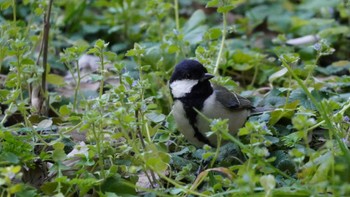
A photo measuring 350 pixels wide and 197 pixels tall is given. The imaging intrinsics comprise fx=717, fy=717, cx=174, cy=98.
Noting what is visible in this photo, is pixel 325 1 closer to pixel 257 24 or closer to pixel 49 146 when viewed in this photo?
pixel 257 24

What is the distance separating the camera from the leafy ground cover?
8.34ft

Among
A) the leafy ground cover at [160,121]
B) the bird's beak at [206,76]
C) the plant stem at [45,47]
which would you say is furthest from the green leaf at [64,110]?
the bird's beak at [206,76]

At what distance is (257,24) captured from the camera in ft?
17.3

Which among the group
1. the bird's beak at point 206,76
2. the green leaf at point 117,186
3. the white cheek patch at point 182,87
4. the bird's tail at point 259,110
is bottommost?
the bird's tail at point 259,110

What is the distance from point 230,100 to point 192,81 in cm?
19

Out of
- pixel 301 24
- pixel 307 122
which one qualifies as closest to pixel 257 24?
pixel 301 24

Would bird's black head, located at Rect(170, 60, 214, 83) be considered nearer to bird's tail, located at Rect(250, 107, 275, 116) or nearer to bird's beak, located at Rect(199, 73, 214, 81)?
bird's beak, located at Rect(199, 73, 214, 81)

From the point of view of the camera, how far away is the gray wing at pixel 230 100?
318 centimetres

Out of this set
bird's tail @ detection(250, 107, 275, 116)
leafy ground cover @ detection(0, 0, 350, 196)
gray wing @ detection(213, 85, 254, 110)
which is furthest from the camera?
bird's tail @ detection(250, 107, 275, 116)

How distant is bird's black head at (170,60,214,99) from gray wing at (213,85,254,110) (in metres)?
0.05

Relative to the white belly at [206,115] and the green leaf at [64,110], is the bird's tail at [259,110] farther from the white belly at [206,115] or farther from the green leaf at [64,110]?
the green leaf at [64,110]

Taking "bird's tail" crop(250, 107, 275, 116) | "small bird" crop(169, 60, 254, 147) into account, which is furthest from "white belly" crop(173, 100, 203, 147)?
"bird's tail" crop(250, 107, 275, 116)

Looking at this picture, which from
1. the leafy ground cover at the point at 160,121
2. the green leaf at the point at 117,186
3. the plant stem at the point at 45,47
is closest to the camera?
the leafy ground cover at the point at 160,121

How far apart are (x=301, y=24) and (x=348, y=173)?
2979 mm
